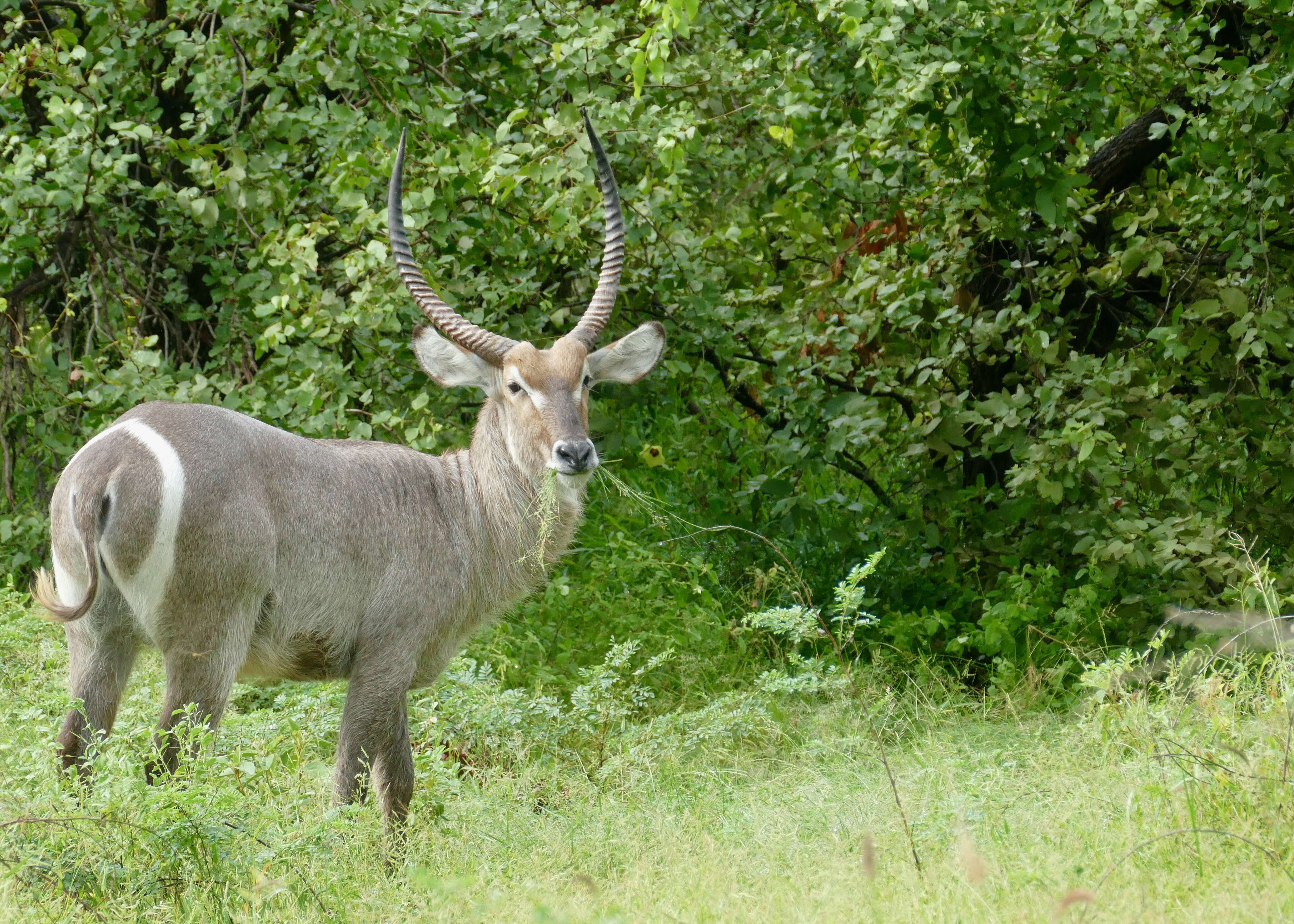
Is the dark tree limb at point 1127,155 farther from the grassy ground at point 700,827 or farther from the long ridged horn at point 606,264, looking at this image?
the grassy ground at point 700,827

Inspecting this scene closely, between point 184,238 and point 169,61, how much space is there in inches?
30.7

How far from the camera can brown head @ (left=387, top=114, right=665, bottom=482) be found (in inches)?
174

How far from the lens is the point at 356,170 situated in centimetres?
504

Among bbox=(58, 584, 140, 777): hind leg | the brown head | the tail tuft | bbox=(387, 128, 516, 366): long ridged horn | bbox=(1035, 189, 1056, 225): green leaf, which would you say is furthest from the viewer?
bbox=(1035, 189, 1056, 225): green leaf

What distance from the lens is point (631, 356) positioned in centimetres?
491

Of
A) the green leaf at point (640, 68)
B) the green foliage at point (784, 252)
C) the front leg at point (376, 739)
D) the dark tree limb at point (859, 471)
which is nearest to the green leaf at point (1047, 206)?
the green foliage at point (784, 252)

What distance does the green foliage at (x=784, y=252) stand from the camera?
4.89m

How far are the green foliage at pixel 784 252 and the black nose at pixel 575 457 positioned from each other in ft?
2.74

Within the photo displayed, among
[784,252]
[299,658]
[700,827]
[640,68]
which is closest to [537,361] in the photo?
[640,68]

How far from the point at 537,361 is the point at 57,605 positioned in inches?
64.2

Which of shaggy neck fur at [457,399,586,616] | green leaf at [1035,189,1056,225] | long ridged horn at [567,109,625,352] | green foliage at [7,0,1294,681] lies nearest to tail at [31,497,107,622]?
shaggy neck fur at [457,399,586,616]

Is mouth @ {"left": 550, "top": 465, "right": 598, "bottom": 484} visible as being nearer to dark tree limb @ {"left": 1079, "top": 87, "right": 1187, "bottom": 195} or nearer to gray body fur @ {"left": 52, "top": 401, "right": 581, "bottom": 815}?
gray body fur @ {"left": 52, "top": 401, "right": 581, "bottom": 815}

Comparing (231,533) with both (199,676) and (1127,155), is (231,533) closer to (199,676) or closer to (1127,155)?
(199,676)

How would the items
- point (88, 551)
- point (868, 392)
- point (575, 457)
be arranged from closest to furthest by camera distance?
point (88, 551), point (575, 457), point (868, 392)
